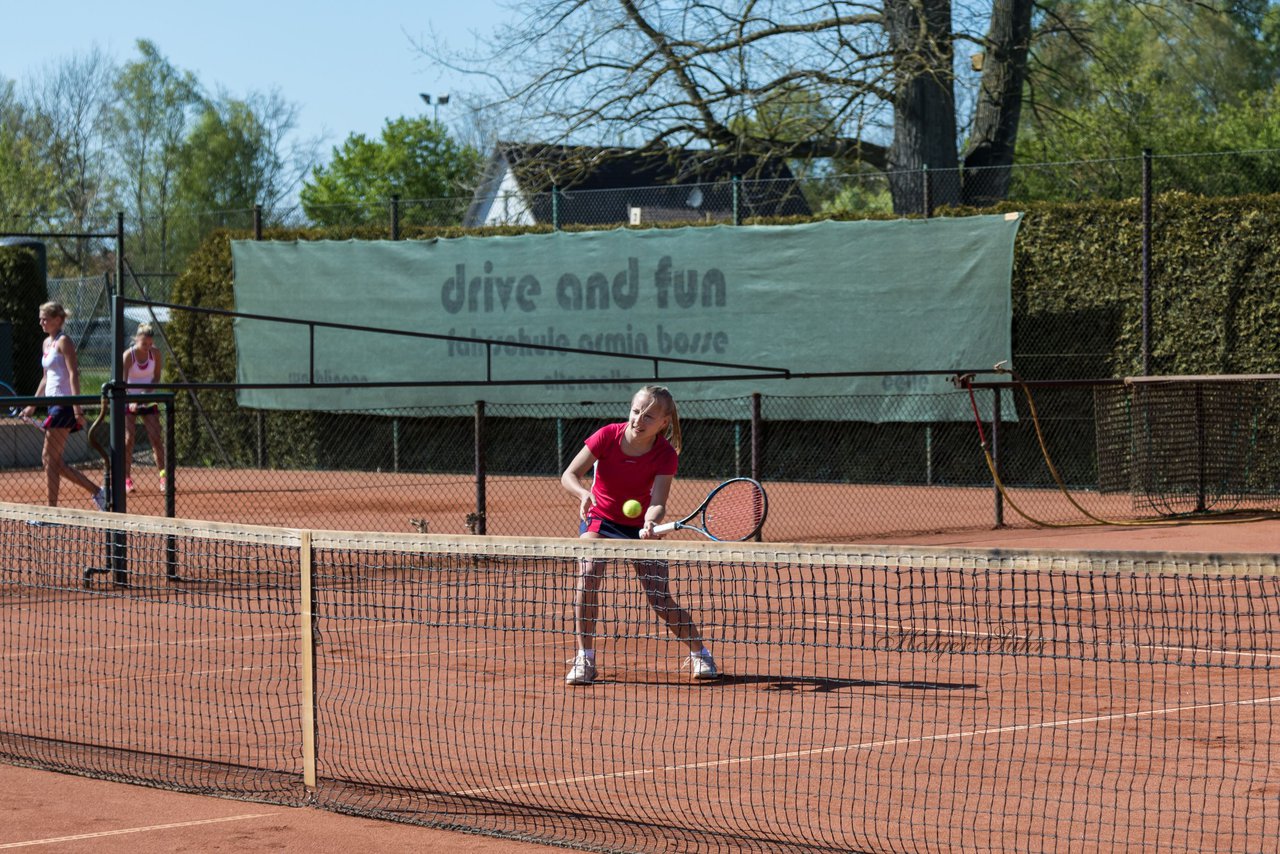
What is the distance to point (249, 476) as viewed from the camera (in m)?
19.9

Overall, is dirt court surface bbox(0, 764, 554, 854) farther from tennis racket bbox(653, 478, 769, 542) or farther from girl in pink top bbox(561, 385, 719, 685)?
tennis racket bbox(653, 478, 769, 542)

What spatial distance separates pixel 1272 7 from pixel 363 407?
40.8 meters

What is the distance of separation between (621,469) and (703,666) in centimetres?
91

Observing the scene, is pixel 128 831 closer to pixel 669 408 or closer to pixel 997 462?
pixel 669 408

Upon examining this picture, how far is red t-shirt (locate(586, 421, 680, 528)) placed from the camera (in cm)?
730

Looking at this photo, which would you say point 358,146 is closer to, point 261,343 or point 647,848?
point 261,343

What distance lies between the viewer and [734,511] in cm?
855

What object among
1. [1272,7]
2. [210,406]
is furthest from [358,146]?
[210,406]

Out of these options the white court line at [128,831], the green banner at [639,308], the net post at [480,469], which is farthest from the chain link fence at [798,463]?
the white court line at [128,831]

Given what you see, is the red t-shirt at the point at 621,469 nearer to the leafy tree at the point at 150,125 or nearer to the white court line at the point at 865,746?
the white court line at the point at 865,746

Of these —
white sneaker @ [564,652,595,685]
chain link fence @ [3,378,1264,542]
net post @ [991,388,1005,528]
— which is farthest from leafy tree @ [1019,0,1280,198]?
white sneaker @ [564,652,595,685]

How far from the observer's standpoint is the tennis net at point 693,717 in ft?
15.9

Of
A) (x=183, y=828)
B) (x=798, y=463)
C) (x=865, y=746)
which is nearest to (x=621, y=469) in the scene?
(x=865, y=746)

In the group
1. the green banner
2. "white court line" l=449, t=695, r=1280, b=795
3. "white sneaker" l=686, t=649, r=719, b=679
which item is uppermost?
the green banner
